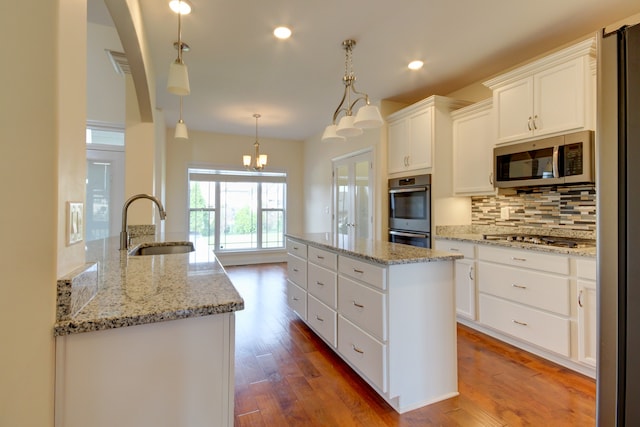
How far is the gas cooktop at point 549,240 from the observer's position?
93.4 inches

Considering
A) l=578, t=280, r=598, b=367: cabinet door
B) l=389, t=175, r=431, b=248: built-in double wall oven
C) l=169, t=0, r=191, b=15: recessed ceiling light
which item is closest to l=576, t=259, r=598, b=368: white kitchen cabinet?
l=578, t=280, r=598, b=367: cabinet door

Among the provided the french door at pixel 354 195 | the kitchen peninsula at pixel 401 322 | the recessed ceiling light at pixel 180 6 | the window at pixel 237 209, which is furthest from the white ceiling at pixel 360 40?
the window at pixel 237 209

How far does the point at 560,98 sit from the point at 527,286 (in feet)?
4.96

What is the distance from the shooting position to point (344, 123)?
224 centimetres

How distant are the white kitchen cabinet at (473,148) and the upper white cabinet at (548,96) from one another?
0.58 ft

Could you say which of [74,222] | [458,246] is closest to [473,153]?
[458,246]

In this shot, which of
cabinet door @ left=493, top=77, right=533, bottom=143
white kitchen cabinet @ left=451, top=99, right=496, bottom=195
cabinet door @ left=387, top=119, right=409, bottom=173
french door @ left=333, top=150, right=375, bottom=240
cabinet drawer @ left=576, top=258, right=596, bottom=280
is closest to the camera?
cabinet drawer @ left=576, top=258, right=596, bottom=280

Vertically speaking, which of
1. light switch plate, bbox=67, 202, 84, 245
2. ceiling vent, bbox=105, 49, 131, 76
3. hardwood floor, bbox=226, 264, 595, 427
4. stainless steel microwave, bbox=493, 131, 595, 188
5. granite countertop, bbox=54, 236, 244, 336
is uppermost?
ceiling vent, bbox=105, 49, 131, 76

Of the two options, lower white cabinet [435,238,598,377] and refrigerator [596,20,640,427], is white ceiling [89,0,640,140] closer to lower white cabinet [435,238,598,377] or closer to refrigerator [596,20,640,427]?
refrigerator [596,20,640,427]

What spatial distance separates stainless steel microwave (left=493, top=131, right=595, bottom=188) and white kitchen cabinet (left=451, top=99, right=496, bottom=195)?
7.6 inches

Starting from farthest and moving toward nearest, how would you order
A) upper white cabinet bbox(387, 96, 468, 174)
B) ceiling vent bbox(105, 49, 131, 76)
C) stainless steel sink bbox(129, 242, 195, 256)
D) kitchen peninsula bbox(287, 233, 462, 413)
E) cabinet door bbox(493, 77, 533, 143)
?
upper white cabinet bbox(387, 96, 468, 174) → cabinet door bbox(493, 77, 533, 143) → ceiling vent bbox(105, 49, 131, 76) → stainless steel sink bbox(129, 242, 195, 256) → kitchen peninsula bbox(287, 233, 462, 413)

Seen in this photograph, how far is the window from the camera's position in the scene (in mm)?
5910

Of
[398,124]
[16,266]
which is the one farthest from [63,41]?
[398,124]

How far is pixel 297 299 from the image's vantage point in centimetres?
310
